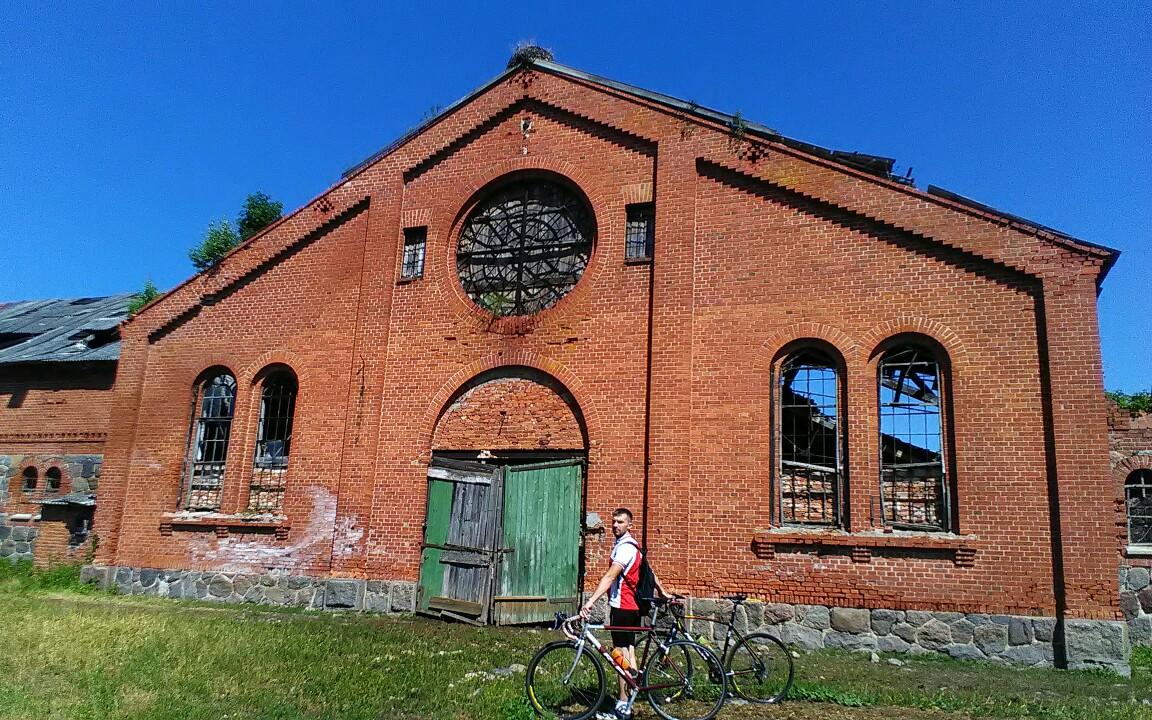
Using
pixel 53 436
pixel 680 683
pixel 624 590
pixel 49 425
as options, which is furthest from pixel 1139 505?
pixel 49 425

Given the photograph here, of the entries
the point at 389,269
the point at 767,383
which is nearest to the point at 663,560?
the point at 767,383

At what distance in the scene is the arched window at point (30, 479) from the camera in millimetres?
17828

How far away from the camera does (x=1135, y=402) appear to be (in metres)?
13.3

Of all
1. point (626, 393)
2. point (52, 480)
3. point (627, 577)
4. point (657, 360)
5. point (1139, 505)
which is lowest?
point (627, 577)

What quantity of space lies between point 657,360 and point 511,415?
102 inches

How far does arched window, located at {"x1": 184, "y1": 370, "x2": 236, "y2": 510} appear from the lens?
48.5 feet

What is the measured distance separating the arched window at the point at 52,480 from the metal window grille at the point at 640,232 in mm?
13713

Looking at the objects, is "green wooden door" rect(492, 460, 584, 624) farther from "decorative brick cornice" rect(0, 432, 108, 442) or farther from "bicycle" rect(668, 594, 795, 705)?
"decorative brick cornice" rect(0, 432, 108, 442)

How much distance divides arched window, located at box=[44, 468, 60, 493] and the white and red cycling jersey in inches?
621

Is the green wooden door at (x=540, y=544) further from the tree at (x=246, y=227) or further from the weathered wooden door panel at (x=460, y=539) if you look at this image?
the tree at (x=246, y=227)

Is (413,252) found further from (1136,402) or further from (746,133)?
(1136,402)

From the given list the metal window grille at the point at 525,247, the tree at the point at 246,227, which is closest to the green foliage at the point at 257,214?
the tree at the point at 246,227

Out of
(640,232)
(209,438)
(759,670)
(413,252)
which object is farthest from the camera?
(209,438)

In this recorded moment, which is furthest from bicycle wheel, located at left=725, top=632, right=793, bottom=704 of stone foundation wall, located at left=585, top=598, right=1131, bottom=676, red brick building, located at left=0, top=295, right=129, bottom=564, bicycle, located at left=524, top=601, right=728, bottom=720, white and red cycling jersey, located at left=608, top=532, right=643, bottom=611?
red brick building, located at left=0, top=295, right=129, bottom=564
